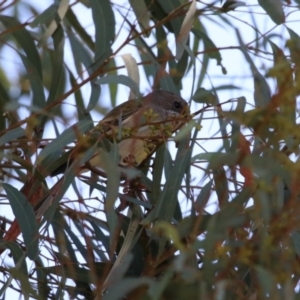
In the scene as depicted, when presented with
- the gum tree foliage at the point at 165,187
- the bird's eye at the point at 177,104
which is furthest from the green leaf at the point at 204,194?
the bird's eye at the point at 177,104

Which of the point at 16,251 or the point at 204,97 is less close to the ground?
the point at 204,97

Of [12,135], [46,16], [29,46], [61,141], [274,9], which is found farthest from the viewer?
[29,46]

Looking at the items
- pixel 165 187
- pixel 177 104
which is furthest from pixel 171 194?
pixel 177 104

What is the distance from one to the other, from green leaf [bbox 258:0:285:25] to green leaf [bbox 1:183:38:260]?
1.21 m

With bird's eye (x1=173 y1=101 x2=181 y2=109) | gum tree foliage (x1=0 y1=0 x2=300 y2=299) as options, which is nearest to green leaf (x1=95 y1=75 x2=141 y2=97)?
gum tree foliage (x1=0 y1=0 x2=300 y2=299)

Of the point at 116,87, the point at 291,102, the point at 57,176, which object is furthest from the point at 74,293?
the point at 116,87

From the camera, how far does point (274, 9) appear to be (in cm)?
340

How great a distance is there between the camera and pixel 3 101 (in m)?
4.05

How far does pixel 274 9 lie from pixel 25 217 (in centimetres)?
127

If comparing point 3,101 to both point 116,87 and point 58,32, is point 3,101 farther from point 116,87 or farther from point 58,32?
point 116,87

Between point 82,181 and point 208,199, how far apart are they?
83cm

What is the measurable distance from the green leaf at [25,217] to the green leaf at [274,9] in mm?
1214

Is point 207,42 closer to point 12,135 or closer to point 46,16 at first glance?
point 46,16

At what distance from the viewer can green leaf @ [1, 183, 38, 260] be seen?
3088 mm
